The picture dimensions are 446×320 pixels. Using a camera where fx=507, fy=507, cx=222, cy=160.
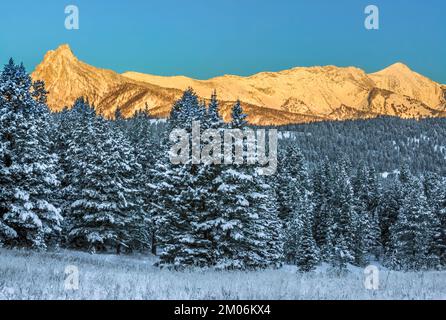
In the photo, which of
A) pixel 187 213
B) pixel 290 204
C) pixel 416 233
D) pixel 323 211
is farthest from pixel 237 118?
pixel 323 211

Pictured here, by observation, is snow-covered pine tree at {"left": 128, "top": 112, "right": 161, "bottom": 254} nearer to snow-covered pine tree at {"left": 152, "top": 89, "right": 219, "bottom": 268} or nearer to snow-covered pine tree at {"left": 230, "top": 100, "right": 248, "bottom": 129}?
snow-covered pine tree at {"left": 152, "top": 89, "right": 219, "bottom": 268}

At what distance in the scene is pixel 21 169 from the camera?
2711cm

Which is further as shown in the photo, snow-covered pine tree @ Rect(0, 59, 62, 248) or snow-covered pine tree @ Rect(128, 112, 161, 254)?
snow-covered pine tree @ Rect(128, 112, 161, 254)

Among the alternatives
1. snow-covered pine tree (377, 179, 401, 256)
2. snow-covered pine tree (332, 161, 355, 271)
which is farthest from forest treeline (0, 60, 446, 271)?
snow-covered pine tree (377, 179, 401, 256)

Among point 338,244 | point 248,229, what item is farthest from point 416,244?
point 248,229

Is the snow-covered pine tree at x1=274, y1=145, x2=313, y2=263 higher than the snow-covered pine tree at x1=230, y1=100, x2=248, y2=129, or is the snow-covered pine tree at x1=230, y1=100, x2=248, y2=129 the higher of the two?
the snow-covered pine tree at x1=230, y1=100, x2=248, y2=129

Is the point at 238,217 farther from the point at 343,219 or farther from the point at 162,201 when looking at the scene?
the point at 343,219

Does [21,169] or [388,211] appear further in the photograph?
[388,211]

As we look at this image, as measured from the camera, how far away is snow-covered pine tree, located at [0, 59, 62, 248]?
27.0 metres

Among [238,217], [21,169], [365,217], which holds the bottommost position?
[365,217]

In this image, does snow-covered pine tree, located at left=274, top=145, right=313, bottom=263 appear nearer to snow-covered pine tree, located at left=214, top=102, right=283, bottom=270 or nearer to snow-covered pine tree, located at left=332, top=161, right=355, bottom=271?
snow-covered pine tree, located at left=332, top=161, right=355, bottom=271

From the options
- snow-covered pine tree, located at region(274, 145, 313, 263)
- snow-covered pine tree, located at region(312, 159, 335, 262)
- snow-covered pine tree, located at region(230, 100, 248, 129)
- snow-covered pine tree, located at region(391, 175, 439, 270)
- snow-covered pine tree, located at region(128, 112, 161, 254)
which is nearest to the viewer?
snow-covered pine tree, located at region(230, 100, 248, 129)

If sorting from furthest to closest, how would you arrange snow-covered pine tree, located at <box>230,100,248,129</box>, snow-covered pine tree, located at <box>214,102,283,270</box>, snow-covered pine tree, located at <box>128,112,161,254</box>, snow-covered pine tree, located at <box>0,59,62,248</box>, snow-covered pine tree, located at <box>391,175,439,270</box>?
snow-covered pine tree, located at <box>391,175,439,270</box> < snow-covered pine tree, located at <box>128,112,161,254</box> < snow-covered pine tree, located at <box>230,100,248,129</box> < snow-covered pine tree, located at <box>214,102,283,270</box> < snow-covered pine tree, located at <box>0,59,62,248</box>

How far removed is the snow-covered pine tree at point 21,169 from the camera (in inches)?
1064
